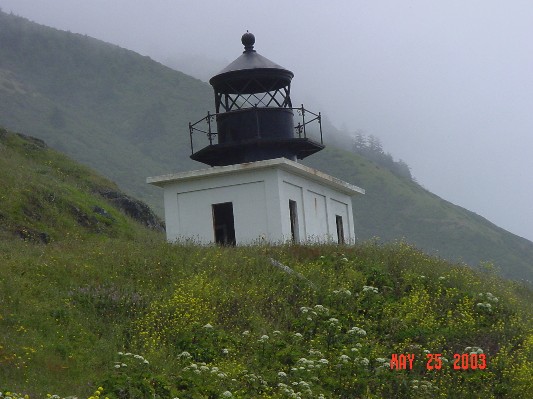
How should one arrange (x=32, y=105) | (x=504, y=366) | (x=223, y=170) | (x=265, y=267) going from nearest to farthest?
(x=504, y=366), (x=265, y=267), (x=223, y=170), (x=32, y=105)

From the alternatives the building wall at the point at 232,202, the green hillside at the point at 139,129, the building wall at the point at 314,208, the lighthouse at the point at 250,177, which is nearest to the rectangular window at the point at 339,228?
the building wall at the point at 314,208

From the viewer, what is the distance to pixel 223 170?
26828 mm

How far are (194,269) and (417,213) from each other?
71985 millimetres

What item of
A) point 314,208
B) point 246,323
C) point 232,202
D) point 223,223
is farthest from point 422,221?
point 246,323

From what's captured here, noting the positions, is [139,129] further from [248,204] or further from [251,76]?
[248,204]

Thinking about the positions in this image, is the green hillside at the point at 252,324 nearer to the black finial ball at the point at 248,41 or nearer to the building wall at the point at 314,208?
the building wall at the point at 314,208

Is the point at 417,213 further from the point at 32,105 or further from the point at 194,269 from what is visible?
the point at 194,269

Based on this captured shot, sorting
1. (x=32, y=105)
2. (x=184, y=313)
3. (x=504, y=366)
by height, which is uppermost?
(x=32, y=105)

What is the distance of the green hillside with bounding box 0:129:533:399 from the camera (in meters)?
16.4

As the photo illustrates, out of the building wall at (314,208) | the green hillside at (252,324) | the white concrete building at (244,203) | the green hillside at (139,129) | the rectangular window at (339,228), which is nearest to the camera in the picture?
the green hillside at (252,324)

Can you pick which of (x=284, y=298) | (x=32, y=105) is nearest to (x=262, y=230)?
(x=284, y=298)

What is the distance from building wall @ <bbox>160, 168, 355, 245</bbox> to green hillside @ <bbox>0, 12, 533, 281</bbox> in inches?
1812

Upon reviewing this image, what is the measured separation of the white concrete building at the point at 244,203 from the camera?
87.8 ft

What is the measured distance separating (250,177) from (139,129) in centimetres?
9774
